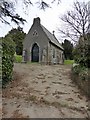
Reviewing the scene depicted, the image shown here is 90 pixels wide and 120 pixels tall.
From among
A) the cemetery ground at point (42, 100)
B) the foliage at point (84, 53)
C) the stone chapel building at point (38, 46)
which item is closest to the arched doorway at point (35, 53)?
the stone chapel building at point (38, 46)

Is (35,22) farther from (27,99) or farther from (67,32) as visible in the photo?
(27,99)

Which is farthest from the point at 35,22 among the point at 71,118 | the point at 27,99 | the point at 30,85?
the point at 71,118

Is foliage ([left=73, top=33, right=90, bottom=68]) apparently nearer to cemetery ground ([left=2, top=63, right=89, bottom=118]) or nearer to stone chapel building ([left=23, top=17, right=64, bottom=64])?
cemetery ground ([left=2, top=63, right=89, bottom=118])

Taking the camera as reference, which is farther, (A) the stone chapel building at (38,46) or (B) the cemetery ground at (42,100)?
(A) the stone chapel building at (38,46)

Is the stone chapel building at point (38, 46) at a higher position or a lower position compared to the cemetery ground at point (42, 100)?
higher

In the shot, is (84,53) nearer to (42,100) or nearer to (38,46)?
(42,100)

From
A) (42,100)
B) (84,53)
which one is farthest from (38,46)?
(42,100)

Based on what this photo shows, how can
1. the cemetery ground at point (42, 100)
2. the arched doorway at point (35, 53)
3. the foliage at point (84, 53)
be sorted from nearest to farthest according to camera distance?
the cemetery ground at point (42, 100) → the foliage at point (84, 53) → the arched doorway at point (35, 53)

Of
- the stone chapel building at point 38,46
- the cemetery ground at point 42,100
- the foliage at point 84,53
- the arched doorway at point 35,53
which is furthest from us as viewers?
the arched doorway at point 35,53

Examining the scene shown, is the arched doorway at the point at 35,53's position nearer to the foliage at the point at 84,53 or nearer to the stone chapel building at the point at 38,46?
the stone chapel building at the point at 38,46

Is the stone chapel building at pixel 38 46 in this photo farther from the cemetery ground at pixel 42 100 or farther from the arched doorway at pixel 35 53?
the cemetery ground at pixel 42 100

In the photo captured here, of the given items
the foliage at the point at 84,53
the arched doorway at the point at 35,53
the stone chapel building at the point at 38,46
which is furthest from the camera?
the arched doorway at the point at 35,53

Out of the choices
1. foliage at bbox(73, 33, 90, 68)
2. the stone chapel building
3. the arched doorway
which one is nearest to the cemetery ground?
foliage at bbox(73, 33, 90, 68)

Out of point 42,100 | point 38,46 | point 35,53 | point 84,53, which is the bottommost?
point 42,100
